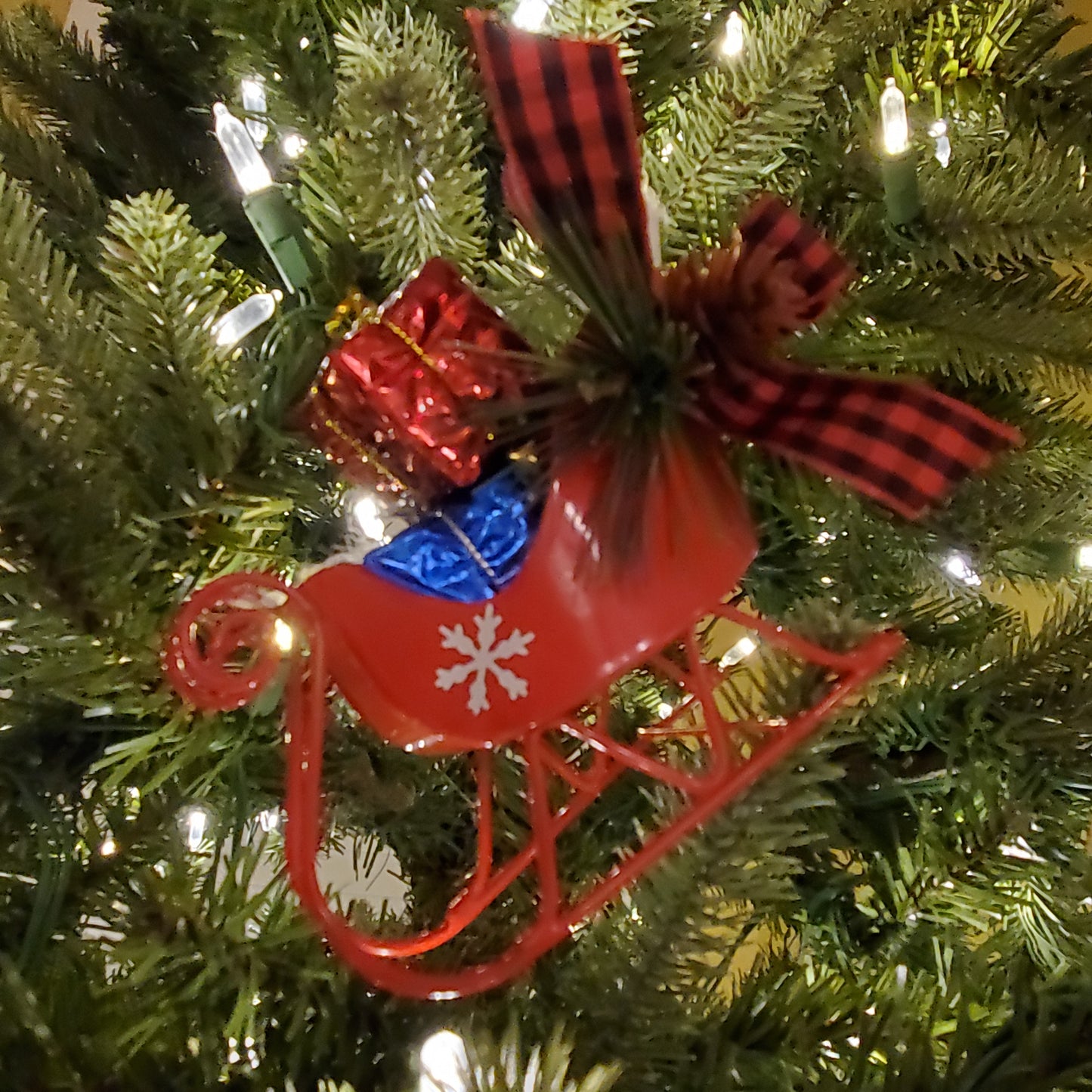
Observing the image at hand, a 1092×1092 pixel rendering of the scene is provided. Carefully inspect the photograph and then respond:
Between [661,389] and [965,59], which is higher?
[965,59]

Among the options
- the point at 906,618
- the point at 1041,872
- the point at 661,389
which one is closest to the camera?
the point at 661,389

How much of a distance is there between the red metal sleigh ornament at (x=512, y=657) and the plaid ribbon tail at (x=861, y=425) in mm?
31

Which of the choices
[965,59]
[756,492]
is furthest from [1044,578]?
[965,59]

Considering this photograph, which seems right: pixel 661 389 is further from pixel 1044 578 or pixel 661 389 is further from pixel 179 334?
pixel 1044 578

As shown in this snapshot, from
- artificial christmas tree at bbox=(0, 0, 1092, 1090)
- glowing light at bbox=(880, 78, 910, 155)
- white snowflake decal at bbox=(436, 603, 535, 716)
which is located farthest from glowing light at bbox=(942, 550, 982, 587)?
white snowflake decal at bbox=(436, 603, 535, 716)

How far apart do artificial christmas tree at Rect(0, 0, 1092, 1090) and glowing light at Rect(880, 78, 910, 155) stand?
2 centimetres

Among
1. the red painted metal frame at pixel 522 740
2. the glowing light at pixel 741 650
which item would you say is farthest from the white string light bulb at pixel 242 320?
the glowing light at pixel 741 650

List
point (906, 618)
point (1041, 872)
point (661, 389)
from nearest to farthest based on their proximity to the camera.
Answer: point (661, 389) < point (1041, 872) < point (906, 618)

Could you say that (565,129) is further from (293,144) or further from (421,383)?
(293,144)

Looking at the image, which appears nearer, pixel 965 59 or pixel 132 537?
pixel 132 537

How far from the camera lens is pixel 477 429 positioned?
1.16ft

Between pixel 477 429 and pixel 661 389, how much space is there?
70 millimetres

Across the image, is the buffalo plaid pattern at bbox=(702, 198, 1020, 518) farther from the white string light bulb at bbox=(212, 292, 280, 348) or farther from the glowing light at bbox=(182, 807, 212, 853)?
the glowing light at bbox=(182, 807, 212, 853)

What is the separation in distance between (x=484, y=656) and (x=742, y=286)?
0.15 metres
